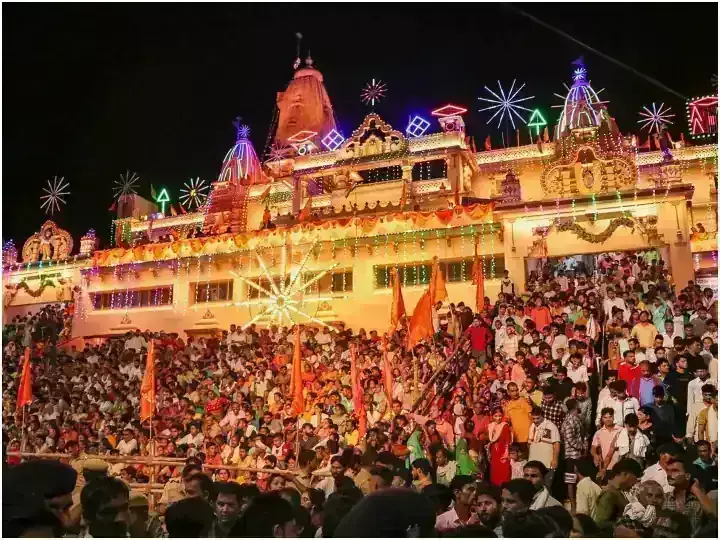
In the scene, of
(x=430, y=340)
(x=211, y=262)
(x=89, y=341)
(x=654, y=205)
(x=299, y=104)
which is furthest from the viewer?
(x=299, y=104)

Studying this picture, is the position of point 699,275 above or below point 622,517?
above

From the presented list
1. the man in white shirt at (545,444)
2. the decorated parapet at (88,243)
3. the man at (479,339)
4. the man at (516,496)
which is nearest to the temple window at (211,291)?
the decorated parapet at (88,243)

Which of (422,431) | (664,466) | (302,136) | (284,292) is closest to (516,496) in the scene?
(664,466)

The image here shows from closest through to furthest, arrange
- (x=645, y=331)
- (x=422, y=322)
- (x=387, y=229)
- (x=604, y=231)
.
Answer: (x=645, y=331) < (x=422, y=322) < (x=604, y=231) < (x=387, y=229)

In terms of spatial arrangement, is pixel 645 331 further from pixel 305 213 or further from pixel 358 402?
pixel 305 213

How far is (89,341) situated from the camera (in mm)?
28250

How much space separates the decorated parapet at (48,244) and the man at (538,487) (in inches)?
1125

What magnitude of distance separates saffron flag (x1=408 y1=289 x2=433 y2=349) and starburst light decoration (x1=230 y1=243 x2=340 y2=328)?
852 centimetres

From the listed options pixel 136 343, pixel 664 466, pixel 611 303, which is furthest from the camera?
pixel 136 343

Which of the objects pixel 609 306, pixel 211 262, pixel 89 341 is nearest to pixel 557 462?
pixel 609 306

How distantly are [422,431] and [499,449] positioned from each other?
153 centimetres

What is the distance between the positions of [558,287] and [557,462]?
22.8 ft

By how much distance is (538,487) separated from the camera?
21.6 feet

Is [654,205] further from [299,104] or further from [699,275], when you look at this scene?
[299,104]
